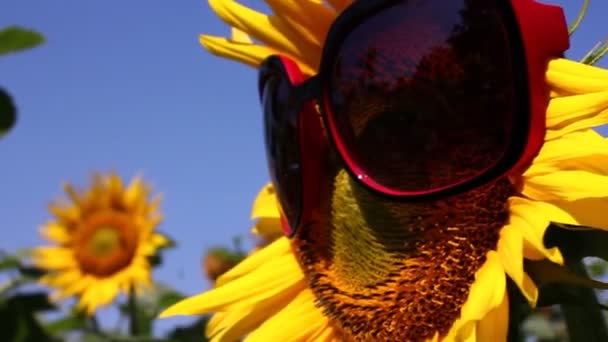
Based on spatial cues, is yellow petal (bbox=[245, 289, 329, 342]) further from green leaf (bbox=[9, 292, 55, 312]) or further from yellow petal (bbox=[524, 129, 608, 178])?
green leaf (bbox=[9, 292, 55, 312])

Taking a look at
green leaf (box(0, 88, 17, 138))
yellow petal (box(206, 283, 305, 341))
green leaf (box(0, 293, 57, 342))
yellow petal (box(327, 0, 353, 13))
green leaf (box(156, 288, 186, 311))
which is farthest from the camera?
green leaf (box(0, 293, 57, 342))

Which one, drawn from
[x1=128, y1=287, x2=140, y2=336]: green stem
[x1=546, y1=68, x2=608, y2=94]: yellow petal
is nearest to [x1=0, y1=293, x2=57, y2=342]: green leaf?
[x1=128, y1=287, x2=140, y2=336]: green stem

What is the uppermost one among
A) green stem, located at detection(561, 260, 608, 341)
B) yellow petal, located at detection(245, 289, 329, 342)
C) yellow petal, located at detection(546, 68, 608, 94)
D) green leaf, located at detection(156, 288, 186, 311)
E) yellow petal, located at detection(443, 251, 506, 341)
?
yellow petal, located at detection(546, 68, 608, 94)

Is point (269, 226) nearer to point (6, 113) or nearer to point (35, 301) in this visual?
point (6, 113)

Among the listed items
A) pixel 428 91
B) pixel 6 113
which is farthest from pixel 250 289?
pixel 6 113

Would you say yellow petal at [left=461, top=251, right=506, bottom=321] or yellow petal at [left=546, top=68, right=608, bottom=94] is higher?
yellow petal at [left=546, top=68, right=608, bottom=94]

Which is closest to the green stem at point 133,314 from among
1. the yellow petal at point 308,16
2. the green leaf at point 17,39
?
the green leaf at point 17,39

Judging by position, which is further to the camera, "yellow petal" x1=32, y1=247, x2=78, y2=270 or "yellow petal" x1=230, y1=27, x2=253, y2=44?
"yellow petal" x1=32, y1=247, x2=78, y2=270

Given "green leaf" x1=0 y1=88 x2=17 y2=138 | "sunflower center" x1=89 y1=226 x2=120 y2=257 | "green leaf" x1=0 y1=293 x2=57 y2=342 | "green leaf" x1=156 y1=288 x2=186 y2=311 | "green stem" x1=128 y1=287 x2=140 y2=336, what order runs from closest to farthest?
"green leaf" x1=156 y1=288 x2=186 y2=311 → "green leaf" x1=0 y1=88 x2=17 y2=138 → "green leaf" x1=0 y1=293 x2=57 y2=342 → "green stem" x1=128 y1=287 x2=140 y2=336 → "sunflower center" x1=89 y1=226 x2=120 y2=257
